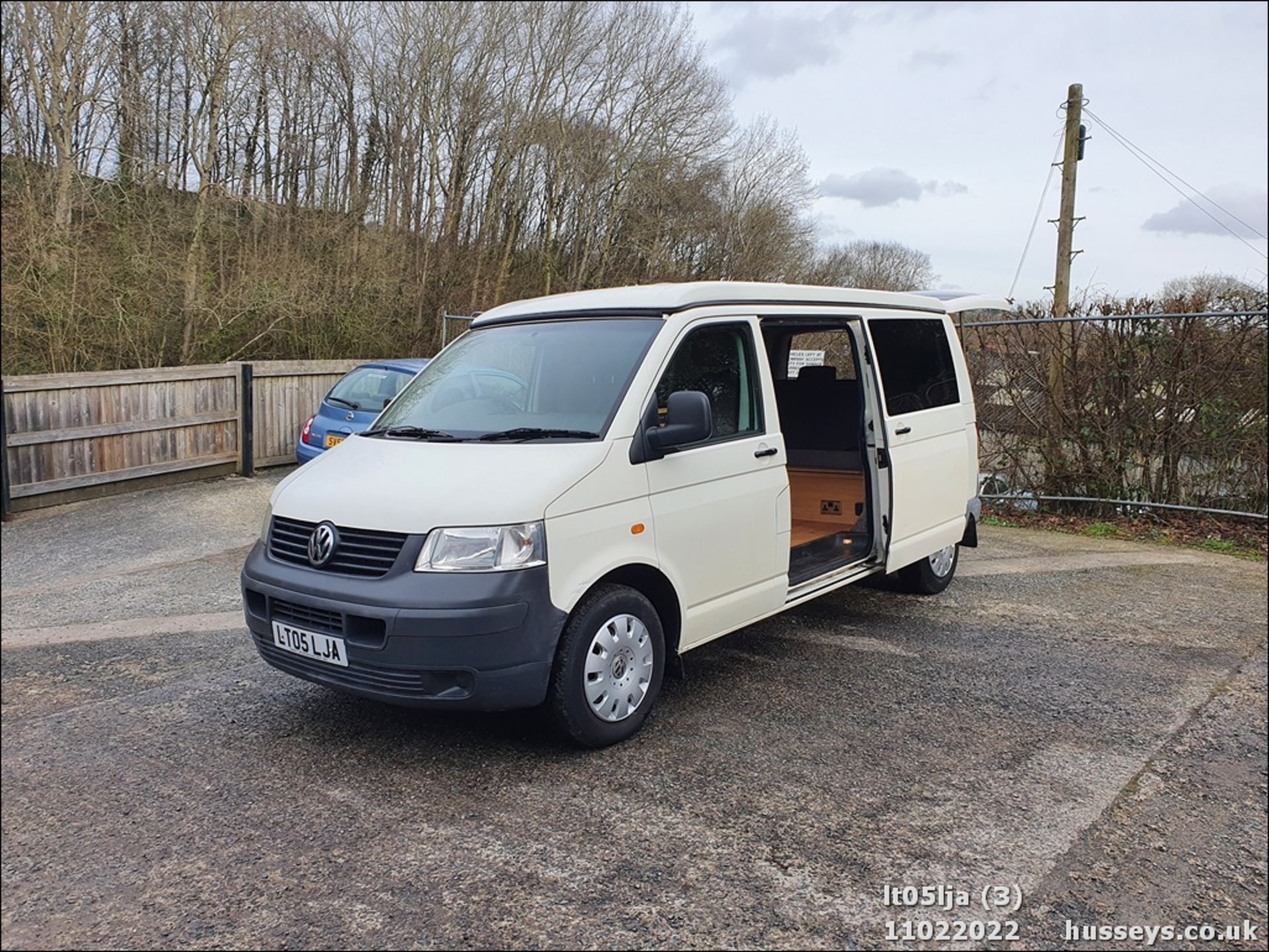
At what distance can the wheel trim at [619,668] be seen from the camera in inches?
153

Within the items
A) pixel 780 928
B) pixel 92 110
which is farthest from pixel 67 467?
pixel 780 928

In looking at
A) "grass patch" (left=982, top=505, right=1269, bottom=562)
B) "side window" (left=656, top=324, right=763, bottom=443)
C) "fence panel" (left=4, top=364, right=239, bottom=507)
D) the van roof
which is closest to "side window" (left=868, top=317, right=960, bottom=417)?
the van roof

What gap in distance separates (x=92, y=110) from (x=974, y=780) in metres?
3.67

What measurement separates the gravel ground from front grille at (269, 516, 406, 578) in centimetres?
59

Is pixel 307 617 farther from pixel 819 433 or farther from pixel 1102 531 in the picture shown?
pixel 1102 531

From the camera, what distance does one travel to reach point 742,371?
478 cm

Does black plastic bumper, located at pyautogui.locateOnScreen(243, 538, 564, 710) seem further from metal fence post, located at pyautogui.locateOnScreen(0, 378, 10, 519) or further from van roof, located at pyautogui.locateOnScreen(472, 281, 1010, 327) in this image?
van roof, located at pyautogui.locateOnScreen(472, 281, 1010, 327)

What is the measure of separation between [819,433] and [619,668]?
307cm

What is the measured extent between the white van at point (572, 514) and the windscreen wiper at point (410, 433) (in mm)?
14

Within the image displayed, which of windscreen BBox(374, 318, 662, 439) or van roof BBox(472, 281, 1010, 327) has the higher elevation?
van roof BBox(472, 281, 1010, 327)

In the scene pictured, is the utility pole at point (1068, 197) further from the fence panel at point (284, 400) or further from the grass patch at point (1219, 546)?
the fence panel at point (284, 400)

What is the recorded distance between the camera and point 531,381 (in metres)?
4.54

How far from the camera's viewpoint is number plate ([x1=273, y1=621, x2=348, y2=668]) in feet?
12.0

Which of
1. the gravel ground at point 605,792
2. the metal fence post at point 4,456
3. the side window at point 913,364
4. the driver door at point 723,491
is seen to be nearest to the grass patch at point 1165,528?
the gravel ground at point 605,792
